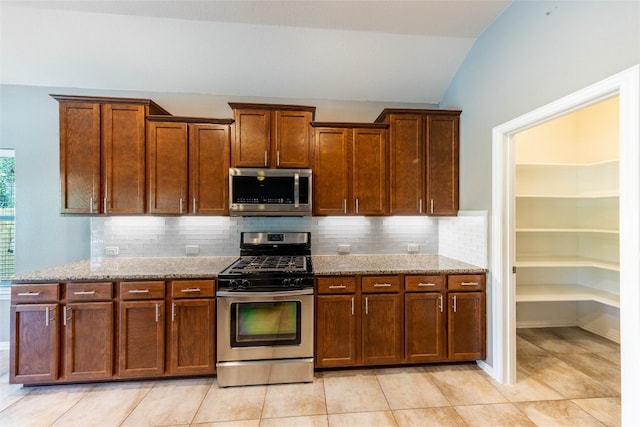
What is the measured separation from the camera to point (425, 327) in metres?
2.60

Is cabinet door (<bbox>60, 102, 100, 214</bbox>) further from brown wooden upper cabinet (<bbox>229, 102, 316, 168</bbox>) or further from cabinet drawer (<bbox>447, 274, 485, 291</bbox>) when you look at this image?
cabinet drawer (<bbox>447, 274, 485, 291</bbox>)

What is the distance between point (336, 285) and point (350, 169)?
48.8 inches

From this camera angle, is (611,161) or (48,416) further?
(611,161)

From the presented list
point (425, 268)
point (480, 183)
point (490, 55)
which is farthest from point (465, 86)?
point (425, 268)

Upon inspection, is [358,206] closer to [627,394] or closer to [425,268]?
[425,268]

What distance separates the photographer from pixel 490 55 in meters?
2.56

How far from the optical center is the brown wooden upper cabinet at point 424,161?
2.96 m

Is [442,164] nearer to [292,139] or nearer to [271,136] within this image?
[292,139]

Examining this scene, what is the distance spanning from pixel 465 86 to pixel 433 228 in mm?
1633

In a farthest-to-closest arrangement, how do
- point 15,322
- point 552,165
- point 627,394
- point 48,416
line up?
1. point 552,165
2. point 15,322
3. point 48,416
4. point 627,394

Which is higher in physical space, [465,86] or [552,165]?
[465,86]

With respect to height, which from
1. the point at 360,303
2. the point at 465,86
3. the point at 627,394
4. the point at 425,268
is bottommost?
the point at 627,394

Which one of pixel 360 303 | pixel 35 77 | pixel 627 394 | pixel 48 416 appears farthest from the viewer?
pixel 35 77

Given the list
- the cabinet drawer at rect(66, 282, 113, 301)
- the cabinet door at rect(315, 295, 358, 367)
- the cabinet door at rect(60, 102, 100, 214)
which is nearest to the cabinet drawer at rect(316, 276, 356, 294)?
the cabinet door at rect(315, 295, 358, 367)
